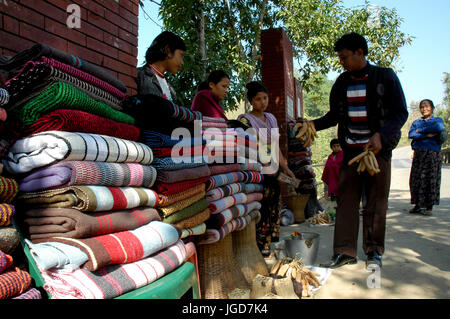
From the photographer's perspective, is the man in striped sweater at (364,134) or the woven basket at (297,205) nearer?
the man in striped sweater at (364,134)

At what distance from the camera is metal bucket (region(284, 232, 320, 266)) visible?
365cm

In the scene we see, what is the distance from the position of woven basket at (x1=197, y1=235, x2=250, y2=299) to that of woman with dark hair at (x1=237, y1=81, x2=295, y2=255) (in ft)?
3.97

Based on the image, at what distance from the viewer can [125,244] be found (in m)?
1.47

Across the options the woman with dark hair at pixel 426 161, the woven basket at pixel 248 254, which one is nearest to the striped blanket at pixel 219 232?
the woven basket at pixel 248 254

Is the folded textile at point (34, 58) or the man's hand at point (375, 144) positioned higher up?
the folded textile at point (34, 58)

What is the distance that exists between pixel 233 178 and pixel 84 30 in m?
1.45

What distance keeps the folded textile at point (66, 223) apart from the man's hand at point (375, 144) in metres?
2.50

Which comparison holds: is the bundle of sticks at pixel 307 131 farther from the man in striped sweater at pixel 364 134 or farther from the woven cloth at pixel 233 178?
the woven cloth at pixel 233 178

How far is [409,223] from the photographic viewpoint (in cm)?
589

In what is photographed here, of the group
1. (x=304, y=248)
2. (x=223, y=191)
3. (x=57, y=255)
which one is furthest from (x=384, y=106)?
(x=57, y=255)

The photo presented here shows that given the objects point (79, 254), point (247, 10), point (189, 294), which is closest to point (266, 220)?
point (189, 294)

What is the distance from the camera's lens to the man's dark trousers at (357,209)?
3510mm

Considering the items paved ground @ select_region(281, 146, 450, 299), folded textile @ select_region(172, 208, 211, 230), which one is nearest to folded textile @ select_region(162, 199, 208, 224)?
Answer: folded textile @ select_region(172, 208, 211, 230)
